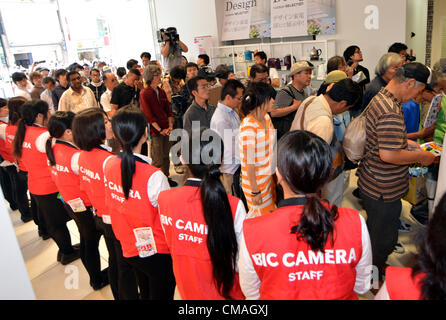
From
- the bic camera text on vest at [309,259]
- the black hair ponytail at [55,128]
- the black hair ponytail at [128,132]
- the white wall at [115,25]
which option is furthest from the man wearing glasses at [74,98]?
the white wall at [115,25]

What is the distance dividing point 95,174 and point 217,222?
1000 mm

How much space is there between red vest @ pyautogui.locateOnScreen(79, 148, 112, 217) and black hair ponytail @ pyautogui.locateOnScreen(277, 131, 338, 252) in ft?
4.03

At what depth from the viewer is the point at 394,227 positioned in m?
2.20

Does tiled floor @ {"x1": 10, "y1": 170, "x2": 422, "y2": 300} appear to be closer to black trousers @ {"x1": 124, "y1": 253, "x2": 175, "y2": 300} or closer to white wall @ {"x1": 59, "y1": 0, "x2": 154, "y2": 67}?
black trousers @ {"x1": 124, "y1": 253, "x2": 175, "y2": 300}

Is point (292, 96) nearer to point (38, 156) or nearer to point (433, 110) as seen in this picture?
point (433, 110)

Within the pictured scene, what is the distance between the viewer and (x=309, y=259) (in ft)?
3.49

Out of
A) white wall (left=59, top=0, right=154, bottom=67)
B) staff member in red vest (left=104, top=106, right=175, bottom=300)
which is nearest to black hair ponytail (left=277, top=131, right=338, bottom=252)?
staff member in red vest (left=104, top=106, right=175, bottom=300)

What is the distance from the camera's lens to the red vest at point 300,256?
3.50 feet

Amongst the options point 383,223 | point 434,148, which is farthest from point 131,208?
point 434,148

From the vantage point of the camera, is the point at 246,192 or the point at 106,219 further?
the point at 246,192

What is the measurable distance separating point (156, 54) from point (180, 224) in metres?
9.75

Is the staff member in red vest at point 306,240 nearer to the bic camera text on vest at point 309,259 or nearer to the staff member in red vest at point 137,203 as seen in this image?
the bic camera text on vest at point 309,259

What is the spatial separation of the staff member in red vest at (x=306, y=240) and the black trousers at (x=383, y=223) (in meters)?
1.19
